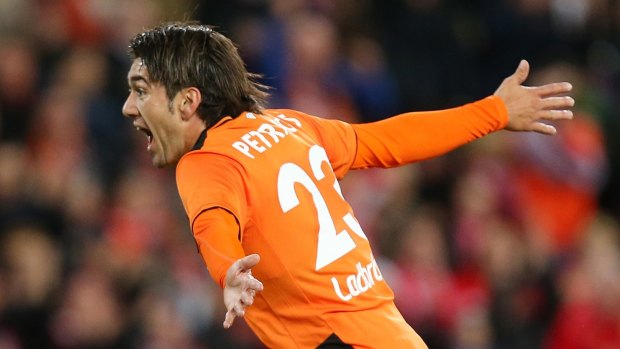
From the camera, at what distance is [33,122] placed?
931 cm

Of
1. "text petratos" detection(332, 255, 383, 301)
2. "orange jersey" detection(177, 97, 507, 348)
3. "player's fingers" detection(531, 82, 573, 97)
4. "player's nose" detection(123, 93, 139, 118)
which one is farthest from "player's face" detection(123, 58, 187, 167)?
"player's fingers" detection(531, 82, 573, 97)

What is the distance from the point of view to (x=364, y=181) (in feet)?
30.1

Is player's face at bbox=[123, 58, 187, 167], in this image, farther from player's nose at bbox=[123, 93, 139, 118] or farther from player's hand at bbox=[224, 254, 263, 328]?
player's hand at bbox=[224, 254, 263, 328]

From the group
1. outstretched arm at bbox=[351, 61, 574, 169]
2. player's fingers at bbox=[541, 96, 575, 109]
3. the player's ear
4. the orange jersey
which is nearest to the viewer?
the orange jersey

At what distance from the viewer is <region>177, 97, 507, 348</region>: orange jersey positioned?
4402 mm

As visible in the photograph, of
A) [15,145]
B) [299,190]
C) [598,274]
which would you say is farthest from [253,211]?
[15,145]

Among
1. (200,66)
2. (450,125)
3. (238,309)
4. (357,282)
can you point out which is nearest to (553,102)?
(450,125)

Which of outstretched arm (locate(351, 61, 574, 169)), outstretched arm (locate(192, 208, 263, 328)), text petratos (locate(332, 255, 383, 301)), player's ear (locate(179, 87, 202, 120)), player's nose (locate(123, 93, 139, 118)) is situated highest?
player's ear (locate(179, 87, 202, 120))

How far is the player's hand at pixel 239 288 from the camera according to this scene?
3.95 metres

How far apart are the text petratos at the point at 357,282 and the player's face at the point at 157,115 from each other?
0.72 meters

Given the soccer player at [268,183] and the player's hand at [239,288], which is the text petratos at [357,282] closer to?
the soccer player at [268,183]

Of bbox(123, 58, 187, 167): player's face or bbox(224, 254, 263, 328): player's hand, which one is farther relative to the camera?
bbox(123, 58, 187, 167): player's face

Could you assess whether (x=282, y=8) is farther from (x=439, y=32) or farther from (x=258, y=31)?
(x=439, y=32)

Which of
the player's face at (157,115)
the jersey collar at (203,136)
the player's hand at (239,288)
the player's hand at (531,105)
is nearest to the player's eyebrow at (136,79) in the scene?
the player's face at (157,115)
